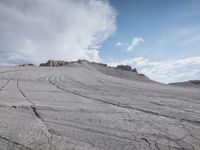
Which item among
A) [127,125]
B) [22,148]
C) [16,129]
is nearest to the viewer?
[22,148]

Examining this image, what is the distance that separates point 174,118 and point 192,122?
38cm

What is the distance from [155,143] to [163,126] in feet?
2.71

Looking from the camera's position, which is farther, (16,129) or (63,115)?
(63,115)

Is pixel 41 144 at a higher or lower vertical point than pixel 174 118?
lower

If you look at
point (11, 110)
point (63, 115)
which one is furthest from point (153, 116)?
point (11, 110)

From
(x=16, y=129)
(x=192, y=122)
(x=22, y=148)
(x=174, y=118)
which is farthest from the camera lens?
(x=174, y=118)

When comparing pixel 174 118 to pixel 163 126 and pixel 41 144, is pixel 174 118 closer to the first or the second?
pixel 163 126

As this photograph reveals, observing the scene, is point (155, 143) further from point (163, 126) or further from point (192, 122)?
point (192, 122)

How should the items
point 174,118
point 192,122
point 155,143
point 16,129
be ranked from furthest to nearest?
point 174,118, point 192,122, point 16,129, point 155,143

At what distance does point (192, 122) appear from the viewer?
3.90m

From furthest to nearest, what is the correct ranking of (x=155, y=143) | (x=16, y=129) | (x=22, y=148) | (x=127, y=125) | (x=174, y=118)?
(x=174, y=118), (x=127, y=125), (x=16, y=129), (x=155, y=143), (x=22, y=148)

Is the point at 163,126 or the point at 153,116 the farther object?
the point at 153,116

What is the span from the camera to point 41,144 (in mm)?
2719

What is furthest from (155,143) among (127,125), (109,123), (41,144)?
(41,144)
